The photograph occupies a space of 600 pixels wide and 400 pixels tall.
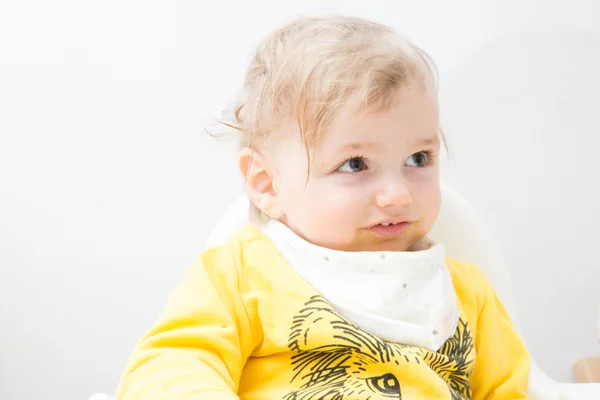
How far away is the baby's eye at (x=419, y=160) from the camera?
2.75 feet

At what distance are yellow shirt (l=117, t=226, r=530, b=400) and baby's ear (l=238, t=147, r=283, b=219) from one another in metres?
0.04

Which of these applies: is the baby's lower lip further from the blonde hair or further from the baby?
the blonde hair

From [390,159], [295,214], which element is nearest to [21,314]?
[295,214]

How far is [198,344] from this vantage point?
74 cm

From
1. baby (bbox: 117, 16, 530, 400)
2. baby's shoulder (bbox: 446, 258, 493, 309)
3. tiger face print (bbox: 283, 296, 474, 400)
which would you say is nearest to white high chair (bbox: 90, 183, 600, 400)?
baby's shoulder (bbox: 446, 258, 493, 309)

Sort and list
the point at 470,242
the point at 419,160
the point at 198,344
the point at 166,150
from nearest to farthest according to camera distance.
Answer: the point at 198,344 < the point at 419,160 < the point at 470,242 < the point at 166,150

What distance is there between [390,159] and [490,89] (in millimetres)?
577

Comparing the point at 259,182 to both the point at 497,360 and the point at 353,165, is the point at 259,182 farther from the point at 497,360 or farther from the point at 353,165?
the point at 497,360

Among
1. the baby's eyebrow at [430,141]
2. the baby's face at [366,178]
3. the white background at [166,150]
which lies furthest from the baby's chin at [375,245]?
the white background at [166,150]

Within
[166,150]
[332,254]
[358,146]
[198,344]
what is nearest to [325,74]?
[358,146]

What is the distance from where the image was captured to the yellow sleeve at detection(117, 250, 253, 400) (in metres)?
0.69

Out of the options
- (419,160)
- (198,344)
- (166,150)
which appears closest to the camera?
(198,344)

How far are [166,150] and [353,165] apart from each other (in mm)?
568

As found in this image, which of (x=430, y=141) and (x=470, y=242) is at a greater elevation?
(x=430, y=141)
